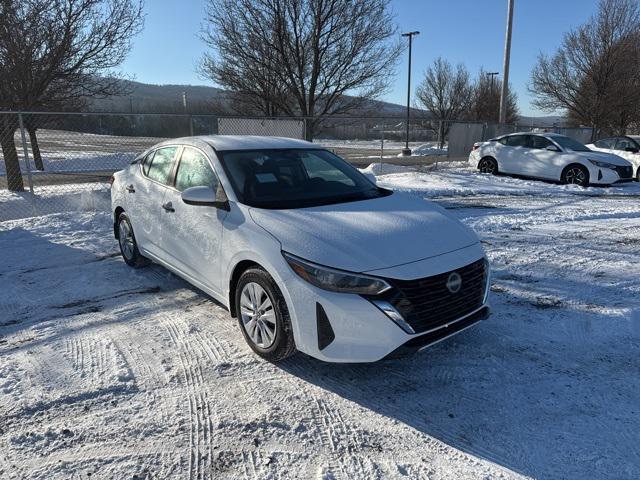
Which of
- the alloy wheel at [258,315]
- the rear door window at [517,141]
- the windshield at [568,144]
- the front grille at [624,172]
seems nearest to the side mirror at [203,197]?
the alloy wheel at [258,315]

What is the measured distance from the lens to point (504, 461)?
2.61 m

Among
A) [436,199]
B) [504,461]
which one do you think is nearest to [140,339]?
[504,461]

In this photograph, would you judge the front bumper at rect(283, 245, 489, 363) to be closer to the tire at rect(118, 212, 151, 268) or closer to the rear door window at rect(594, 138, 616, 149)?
the tire at rect(118, 212, 151, 268)

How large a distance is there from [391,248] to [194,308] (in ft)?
7.36

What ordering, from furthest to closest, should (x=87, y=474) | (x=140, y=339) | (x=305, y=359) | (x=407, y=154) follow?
(x=407, y=154) < (x=140, y=339) < (x=305, y=359) < (x=87, y=474)

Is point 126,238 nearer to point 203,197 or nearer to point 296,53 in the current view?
point 203,197

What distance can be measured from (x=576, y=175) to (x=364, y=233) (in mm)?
12193

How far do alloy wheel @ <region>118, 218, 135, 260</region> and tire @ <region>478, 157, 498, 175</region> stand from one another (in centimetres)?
1279

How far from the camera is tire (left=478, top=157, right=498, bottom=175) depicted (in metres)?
15.6

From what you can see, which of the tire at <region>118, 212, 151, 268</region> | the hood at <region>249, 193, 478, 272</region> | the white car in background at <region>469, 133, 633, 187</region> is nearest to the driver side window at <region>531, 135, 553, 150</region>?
the white car in background at <region>469, 133, 633, 187</region>

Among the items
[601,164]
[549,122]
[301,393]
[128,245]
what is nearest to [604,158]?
[601,164]

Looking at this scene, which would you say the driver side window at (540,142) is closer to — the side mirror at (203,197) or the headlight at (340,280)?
the side mirror at (203,197)

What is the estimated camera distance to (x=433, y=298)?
3164 mm

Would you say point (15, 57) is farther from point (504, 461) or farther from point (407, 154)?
point (407, 154)
